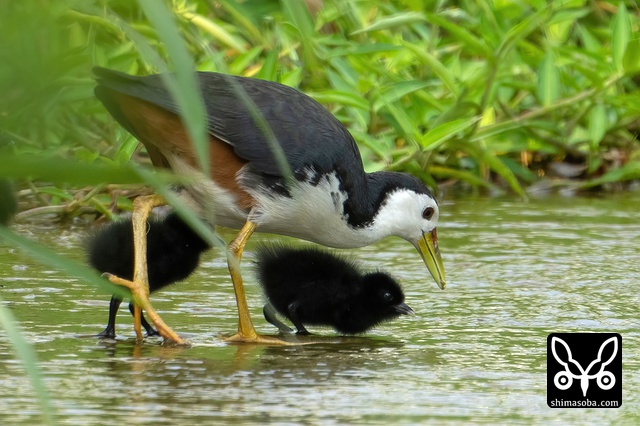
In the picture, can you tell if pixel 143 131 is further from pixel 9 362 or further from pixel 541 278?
pixel 541 278

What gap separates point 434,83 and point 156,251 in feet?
8.73

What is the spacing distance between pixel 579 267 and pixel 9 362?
2.87 metres

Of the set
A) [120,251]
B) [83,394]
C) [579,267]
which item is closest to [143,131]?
[120,251]

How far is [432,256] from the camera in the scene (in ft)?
16.8

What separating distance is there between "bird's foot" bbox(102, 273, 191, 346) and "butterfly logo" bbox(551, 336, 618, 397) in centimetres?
115

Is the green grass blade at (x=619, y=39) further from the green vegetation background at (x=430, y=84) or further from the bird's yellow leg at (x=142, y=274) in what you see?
the bird's yellow leg at (x=142, y=274)

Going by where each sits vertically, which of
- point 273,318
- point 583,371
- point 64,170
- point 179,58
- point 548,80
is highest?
point 548,80

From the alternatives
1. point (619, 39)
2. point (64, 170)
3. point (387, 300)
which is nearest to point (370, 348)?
point (387, 300)

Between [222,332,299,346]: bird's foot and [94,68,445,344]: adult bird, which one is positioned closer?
[222,332,299,346]: bird's foot

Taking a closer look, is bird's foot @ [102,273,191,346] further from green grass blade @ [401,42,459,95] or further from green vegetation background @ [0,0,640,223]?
green grass blade @ [401,42,459,95]

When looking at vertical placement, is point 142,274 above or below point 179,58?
below

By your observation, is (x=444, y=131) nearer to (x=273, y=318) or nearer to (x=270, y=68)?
(x=270, y=68)

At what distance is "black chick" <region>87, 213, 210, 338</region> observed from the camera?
4609 millimetres

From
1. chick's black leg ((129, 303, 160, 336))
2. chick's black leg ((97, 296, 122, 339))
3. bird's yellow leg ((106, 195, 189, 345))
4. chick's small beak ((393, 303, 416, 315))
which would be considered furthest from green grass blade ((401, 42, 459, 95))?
chick's black leg ((97, 296, 122, 339))
